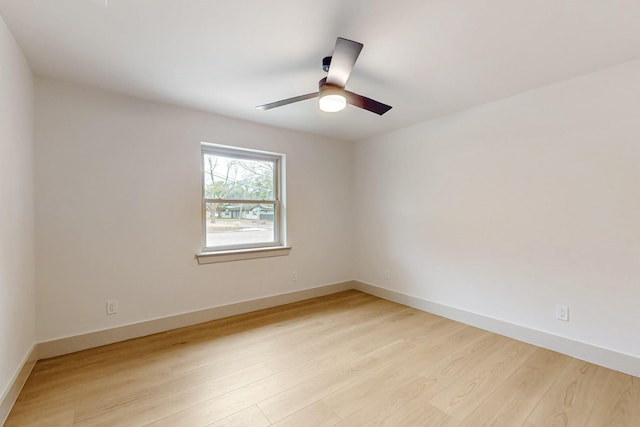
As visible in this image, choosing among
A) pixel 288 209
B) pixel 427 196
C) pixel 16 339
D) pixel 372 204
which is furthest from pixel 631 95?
pixel 16 339

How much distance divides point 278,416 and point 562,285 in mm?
2484

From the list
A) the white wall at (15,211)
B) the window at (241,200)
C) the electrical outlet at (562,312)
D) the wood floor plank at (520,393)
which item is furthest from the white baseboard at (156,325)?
the electrical outlet at (562,312)

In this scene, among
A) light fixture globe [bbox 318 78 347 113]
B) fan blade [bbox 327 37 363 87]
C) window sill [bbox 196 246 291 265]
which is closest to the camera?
fan blade [bbox 327 37 363 87]

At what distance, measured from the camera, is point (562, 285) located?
236 centimetres

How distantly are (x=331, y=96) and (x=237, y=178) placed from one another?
1.85 m

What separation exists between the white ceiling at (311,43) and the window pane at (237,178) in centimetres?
82

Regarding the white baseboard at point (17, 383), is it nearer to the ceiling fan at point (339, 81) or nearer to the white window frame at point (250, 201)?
the white window frame at point (250, 201)

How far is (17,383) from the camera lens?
1.80 metres

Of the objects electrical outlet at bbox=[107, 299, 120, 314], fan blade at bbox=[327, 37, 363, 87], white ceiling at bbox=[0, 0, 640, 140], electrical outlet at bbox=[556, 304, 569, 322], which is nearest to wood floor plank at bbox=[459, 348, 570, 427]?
electrical outlet at bbox=[556, 304, 569, 322]

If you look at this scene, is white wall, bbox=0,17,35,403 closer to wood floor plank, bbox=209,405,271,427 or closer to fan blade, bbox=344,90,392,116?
wood floor plank, bbox=209,405,271,427

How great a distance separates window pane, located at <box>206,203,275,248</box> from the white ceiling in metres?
1.26

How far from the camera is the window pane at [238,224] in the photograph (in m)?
3.22

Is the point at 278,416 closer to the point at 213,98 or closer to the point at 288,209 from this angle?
the point at 288,209

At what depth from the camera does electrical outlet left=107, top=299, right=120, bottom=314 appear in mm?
2529
